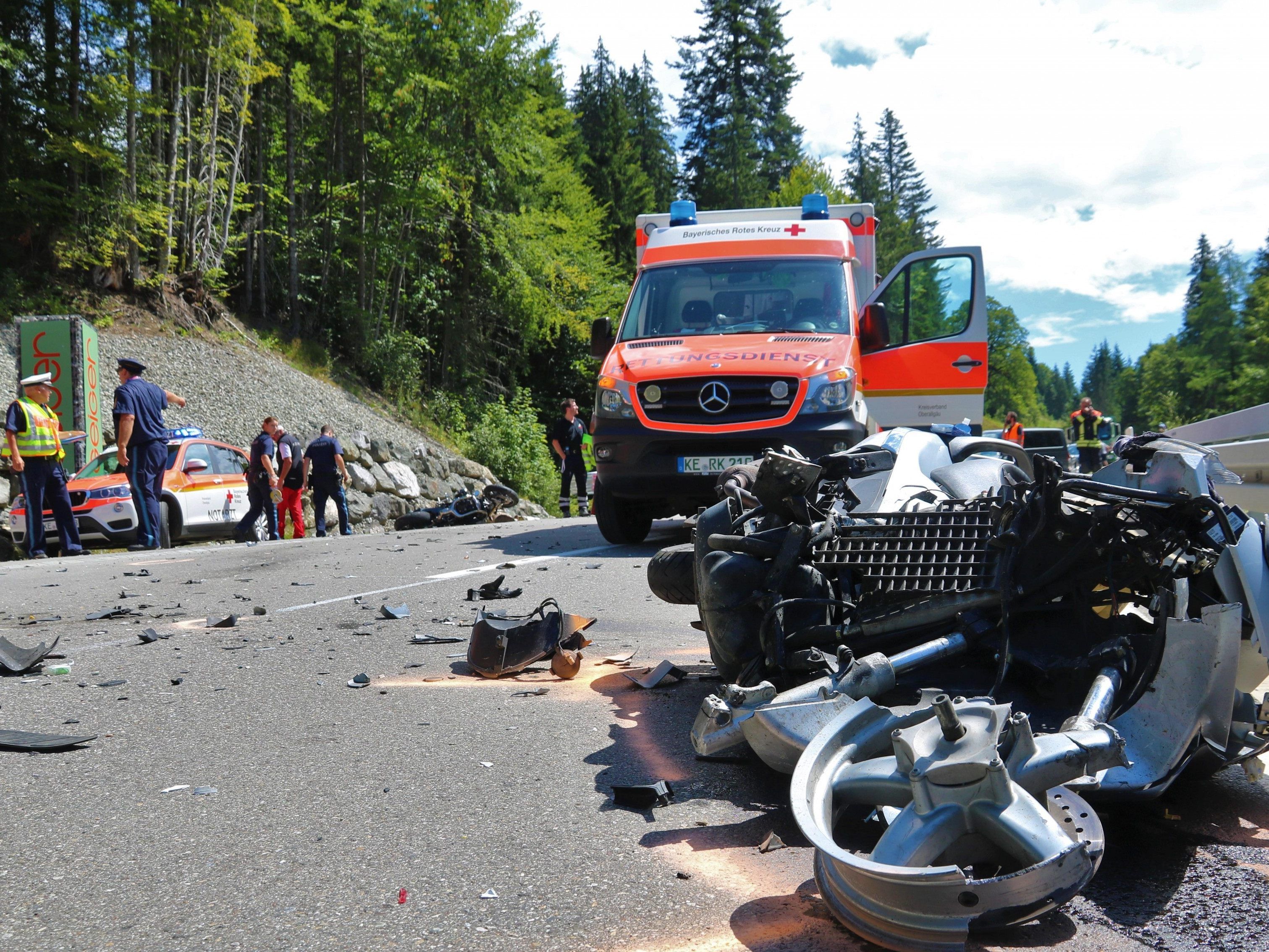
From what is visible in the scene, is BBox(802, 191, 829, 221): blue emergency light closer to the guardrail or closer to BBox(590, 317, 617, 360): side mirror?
BBox(590, 317, 617, 360): side mirror

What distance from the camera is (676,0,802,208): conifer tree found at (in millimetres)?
51938

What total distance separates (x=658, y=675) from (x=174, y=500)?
437 inches

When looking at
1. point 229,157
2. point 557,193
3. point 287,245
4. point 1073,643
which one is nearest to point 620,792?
point 1073,643

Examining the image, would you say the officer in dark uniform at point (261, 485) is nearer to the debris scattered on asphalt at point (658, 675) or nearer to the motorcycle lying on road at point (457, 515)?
the motorcycle lying on road at point (457, 515)

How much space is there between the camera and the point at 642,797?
280 centimetres

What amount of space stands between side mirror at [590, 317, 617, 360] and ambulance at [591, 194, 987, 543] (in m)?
0.02

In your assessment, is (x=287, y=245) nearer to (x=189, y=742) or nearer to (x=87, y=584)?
(x=87, y=584)

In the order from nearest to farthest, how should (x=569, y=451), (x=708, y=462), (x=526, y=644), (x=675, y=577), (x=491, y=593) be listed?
(x=675, y=577)
(x=526, y=644)
(x=491, y=593)
(x=708, y=462)
(x=569, y=451)

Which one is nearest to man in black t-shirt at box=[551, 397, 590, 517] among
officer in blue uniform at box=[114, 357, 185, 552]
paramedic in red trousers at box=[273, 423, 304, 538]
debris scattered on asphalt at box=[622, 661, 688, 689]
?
paramedic in red trousers at box=[273, 423, 304, 538]

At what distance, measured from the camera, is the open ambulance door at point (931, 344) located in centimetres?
899

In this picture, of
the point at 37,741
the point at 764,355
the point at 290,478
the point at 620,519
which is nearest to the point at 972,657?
the point at 37,741

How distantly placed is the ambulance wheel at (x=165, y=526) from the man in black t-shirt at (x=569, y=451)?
238 inches

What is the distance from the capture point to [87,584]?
24.9ft

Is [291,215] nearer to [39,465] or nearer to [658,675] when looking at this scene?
[39,465]
